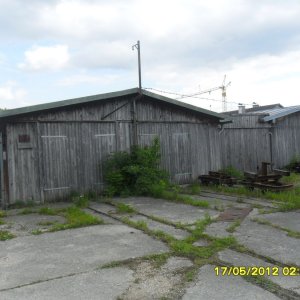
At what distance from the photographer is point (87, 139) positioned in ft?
40.1

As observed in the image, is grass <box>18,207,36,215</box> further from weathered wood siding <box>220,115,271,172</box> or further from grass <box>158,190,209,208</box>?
weathered wood siding <box>220,115,271,172</box>

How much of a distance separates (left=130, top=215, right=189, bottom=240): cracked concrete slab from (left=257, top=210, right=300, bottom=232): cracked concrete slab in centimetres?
203

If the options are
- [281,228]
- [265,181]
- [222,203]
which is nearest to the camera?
[281,228]

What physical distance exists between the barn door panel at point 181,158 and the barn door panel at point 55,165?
165 inches

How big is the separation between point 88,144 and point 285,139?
1091 centimetres

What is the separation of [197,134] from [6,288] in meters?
11.2

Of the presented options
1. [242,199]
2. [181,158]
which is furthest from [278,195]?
[181,158]

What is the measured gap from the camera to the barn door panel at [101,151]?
1241 cm

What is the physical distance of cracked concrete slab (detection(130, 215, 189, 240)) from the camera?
688 centimetres

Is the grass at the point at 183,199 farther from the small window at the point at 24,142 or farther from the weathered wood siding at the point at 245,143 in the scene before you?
the weathered wood siding at the point at 245,143

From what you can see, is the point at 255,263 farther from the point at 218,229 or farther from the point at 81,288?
the point at 81,288

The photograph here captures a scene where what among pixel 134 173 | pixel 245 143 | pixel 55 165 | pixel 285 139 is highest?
pixel 285 139

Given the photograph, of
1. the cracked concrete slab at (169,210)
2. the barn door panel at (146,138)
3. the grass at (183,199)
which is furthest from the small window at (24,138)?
the grass at (183,199)

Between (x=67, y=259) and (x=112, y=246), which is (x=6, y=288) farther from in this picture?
(x=112, y=246)
